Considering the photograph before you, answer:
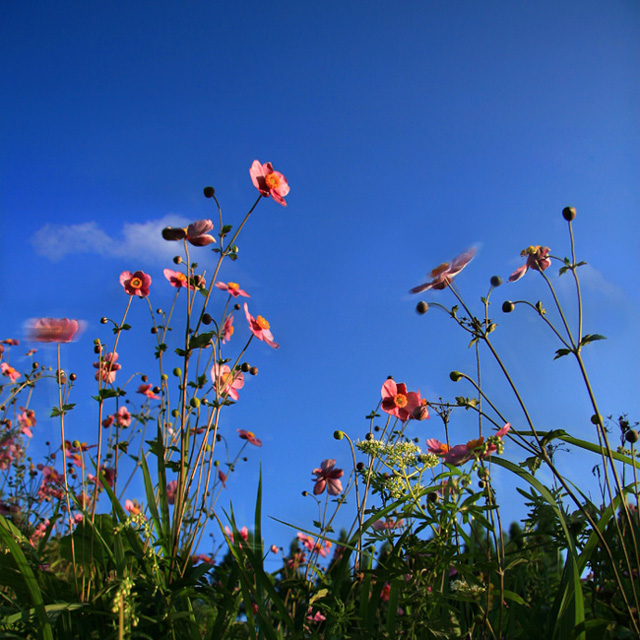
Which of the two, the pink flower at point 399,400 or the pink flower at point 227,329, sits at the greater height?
the pink flower at point 227,329

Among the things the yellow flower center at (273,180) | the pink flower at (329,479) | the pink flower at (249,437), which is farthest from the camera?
the pink flower at (249,437)

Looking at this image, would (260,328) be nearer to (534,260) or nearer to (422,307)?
(422,307)

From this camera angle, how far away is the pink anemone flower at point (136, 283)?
2.53 meters

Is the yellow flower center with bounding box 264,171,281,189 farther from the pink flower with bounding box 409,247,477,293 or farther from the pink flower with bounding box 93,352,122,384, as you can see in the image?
the pink flower with bounding box 93,352,122,384

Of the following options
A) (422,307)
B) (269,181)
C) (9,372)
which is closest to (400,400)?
(422,307)

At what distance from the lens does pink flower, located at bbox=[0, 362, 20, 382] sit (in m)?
4.04

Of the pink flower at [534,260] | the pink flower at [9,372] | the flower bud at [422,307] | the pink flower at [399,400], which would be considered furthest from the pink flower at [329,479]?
the pink flower at [9,372]

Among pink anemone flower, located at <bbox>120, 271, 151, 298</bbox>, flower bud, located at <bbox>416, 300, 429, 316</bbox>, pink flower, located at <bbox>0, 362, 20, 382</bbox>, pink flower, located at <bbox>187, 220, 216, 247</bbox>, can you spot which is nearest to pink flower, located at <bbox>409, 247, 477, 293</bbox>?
flower bud, located at <bbox>416, 300, 429, 316</bbox>

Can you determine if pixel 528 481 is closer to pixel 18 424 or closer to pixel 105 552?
pixel 105 552

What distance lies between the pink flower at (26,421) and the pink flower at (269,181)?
335cm

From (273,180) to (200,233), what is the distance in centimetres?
40

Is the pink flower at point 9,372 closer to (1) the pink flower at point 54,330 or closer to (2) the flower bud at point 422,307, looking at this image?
(1) the pink flower at point 54,330

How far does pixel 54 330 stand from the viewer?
7.17 ft

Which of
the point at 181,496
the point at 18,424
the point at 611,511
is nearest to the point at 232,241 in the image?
the point at 181,496
